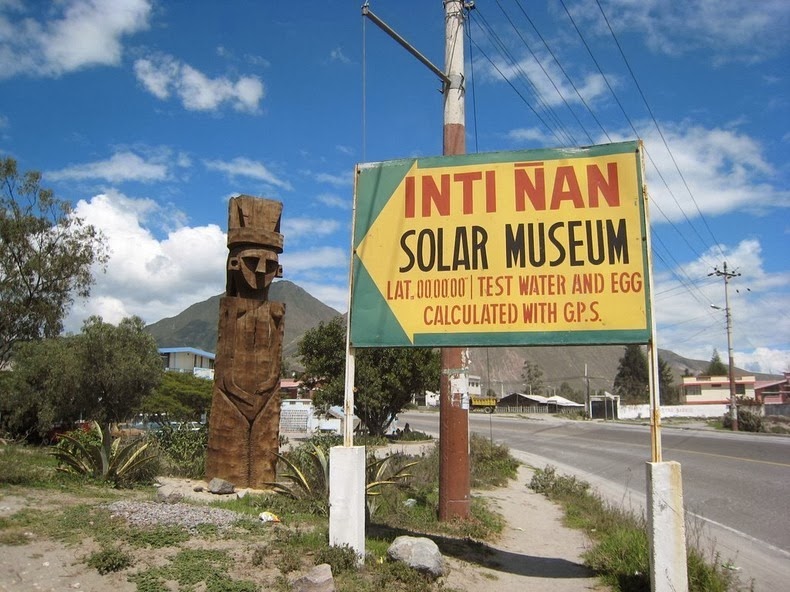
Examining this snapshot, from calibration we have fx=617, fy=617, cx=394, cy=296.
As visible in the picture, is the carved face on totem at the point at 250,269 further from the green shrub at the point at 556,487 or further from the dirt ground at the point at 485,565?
the green shrub at the point at 556,487

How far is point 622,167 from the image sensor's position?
233 inches

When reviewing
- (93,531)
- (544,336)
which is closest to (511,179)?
(544,336)

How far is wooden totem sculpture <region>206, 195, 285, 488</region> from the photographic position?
32.8 feet

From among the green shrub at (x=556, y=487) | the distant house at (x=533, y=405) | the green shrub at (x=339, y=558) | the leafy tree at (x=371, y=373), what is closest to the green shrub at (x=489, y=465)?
the green shrub at (x=556, y=487)

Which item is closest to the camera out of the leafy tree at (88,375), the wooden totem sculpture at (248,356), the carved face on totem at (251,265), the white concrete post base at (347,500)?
the white concrete post base at (347,500)

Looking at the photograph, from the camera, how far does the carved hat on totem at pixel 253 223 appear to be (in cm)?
1080

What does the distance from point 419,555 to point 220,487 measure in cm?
463

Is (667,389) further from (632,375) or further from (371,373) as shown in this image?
(371,373)

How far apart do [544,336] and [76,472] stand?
7541mm

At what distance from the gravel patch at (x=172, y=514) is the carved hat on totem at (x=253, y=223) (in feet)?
16.1

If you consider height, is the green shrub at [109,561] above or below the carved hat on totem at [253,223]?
below

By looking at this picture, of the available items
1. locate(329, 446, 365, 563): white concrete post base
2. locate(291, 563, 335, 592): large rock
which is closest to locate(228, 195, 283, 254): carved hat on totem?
locate(329, 446, 365, 563): white concrete post base

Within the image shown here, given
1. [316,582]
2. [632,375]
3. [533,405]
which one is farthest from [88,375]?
[632,375]

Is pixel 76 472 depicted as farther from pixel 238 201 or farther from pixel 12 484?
pixel 238 201
